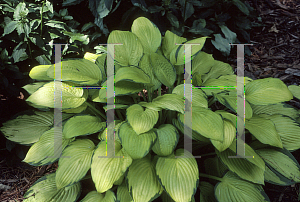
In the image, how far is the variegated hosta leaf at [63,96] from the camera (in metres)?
1.25

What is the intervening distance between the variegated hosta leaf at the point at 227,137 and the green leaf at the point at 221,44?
1.33 m

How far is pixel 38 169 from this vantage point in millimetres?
1678

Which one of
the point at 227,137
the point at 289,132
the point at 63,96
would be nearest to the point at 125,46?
the point at 63,96

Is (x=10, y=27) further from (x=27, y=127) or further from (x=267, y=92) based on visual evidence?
(x=267, y=92)

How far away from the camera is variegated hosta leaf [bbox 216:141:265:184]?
117cm

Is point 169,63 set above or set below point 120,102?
above

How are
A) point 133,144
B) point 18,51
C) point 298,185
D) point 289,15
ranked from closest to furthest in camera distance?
point 133,144, point 298,185, point 18,51, point 289,15

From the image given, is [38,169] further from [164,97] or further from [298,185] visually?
[298,185]

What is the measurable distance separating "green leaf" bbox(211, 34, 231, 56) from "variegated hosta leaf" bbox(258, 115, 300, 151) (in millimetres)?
1097

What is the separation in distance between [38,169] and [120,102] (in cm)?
88

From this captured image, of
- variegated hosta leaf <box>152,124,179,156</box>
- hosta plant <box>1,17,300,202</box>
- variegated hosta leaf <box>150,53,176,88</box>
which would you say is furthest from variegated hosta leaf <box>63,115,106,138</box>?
variegated hosta leaf <box>150,53,176,88</box>

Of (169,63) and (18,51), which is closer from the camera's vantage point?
(169,63)

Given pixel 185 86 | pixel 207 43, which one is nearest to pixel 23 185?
pixel 185 86

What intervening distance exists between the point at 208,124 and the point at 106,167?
55 cm
